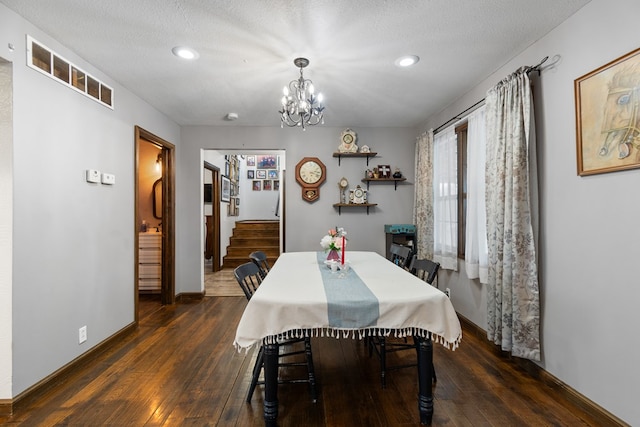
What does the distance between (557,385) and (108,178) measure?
390 cm

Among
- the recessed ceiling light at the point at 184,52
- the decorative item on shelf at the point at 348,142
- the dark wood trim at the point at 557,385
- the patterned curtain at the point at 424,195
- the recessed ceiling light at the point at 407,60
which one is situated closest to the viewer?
the dark wood trim at the point at 557,385

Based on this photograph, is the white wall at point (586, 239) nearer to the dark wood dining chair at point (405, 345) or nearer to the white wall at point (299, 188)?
the dark wood dining chair at point (405, 345)

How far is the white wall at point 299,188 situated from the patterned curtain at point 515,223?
6.97 feet

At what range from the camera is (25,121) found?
201cm

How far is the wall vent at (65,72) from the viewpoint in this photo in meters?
2.08

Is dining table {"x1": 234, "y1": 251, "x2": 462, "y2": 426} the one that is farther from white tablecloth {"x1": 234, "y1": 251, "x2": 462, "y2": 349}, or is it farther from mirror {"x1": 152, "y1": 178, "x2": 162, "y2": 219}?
mirror {"x1": 152, "y1": 178, "x2": 162, "y2": 219}

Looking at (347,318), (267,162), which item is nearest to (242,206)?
(267,162)

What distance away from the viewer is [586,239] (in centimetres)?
190

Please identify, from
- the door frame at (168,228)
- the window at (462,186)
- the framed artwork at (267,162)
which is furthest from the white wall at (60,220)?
the framed artwork at (267,162)

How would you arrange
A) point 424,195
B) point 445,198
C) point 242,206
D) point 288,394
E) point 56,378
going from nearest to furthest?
1. point 288,394
2. point 56,378
3. point 445,198
4. point 424,195
5. point 242,206

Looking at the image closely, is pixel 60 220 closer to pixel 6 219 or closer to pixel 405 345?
pixel 6 219

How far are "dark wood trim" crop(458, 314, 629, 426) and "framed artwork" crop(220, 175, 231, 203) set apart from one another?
5397mm

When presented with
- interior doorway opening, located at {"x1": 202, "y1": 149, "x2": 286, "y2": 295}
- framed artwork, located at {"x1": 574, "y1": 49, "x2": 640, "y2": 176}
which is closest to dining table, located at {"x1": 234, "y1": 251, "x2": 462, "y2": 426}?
framed artwork, located at {"x1": 574, "y1": 49, "x2": 640, "y2": 176}

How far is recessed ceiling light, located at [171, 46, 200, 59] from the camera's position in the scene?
7.75 feet
